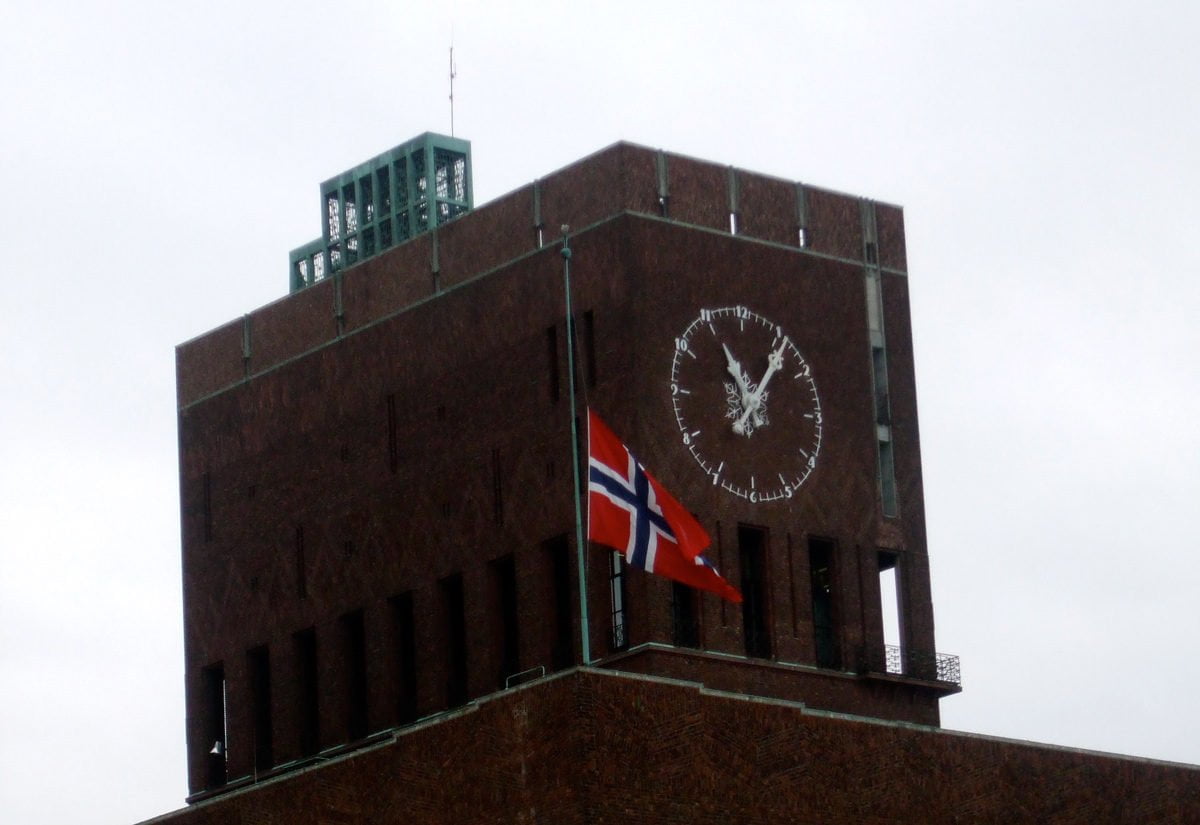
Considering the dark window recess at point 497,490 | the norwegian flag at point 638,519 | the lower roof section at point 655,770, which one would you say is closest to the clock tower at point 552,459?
the dark window recess at point 497,490

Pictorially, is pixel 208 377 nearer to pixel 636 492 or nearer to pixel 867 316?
pixel 867 316

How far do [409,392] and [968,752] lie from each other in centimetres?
2296

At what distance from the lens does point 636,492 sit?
294 ft

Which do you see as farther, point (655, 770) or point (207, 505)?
point (207, 505)

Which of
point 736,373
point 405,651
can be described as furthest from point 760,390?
point 405,651

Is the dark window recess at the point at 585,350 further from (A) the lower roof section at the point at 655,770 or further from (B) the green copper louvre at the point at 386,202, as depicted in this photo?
(A) the lower roof section at the point at 655,770

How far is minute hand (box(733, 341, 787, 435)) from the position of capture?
105 metres

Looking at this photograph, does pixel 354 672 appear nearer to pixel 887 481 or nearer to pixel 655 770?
pixel 887 481

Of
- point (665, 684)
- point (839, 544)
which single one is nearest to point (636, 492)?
point (665, 684)

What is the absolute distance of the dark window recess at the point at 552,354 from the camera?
106 metres

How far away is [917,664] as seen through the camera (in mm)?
107438

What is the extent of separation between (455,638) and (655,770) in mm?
21977

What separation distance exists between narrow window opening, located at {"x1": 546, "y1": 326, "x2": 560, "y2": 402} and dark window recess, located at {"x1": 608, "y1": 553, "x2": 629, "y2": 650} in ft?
16.2

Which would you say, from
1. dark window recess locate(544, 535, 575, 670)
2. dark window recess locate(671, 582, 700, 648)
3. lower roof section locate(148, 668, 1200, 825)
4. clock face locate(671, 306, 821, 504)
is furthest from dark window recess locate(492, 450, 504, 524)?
lower roof section locate(148, 668, 1200, 825)
